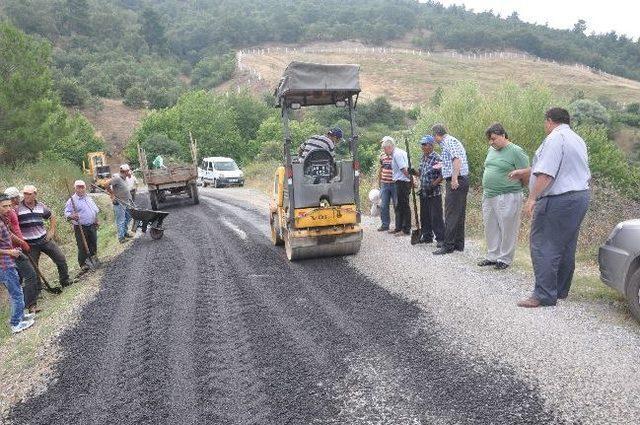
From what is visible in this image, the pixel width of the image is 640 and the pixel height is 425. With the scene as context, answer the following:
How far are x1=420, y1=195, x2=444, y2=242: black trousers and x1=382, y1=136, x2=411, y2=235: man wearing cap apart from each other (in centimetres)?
71

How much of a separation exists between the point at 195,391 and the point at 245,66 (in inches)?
2816

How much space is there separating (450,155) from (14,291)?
6153 millimetres

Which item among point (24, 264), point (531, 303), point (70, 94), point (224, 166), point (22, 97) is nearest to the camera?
point (531, 303)

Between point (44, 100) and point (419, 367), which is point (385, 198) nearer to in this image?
point (419, 367)

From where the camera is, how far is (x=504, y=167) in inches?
241

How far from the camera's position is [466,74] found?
79.4 m

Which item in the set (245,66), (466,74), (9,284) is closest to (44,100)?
(9,284)

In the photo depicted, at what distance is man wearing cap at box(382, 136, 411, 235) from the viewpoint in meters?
8.65

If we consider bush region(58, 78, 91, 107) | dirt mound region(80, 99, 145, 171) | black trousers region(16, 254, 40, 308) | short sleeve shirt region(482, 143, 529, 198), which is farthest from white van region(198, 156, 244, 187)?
bush region(58, 78, 91, 107)

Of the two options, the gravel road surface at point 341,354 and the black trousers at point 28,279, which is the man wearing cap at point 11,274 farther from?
the gravel road surface at point 341,354

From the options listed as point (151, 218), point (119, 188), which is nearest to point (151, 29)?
point (119, 188)

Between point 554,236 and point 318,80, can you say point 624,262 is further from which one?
point 318,80

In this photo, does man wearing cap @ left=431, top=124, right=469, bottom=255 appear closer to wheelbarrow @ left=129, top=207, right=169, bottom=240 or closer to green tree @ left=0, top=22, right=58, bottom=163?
wheelbarrow @ left=129, top=207, right=169, bottom=240

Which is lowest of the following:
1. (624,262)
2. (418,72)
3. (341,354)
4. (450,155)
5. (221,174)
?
(221,174)
